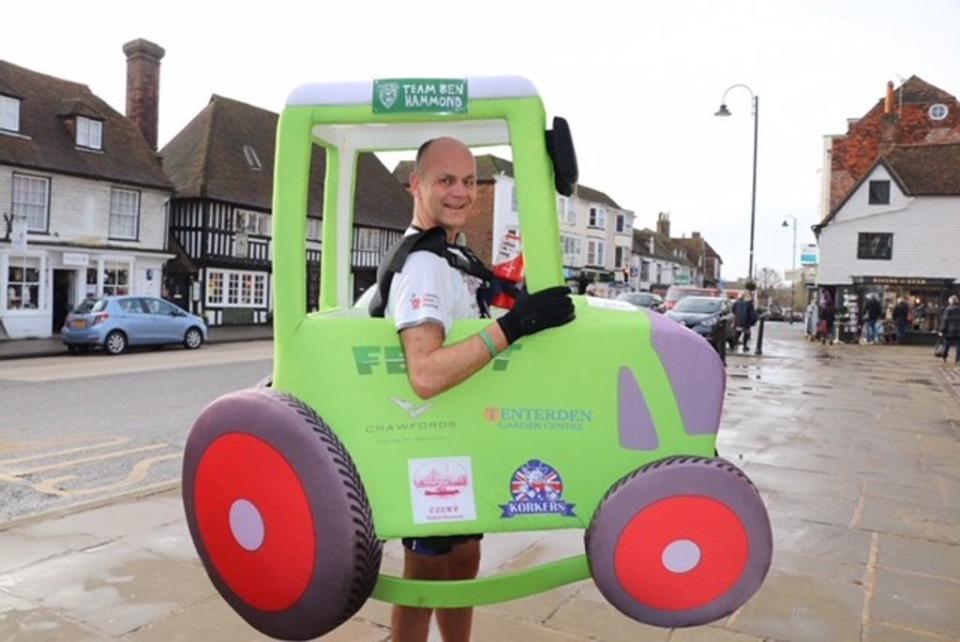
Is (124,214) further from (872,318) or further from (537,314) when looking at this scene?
(872,318)

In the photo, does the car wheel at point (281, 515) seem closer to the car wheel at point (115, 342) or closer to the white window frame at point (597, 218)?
A: the car wheel at point (115, 342)

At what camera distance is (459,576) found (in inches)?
103

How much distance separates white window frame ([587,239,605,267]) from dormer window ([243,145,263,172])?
32514mm

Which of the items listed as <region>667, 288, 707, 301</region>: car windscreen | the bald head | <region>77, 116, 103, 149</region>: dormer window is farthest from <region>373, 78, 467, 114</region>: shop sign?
<region>667, 288, 707, 301</region>: car windscreen

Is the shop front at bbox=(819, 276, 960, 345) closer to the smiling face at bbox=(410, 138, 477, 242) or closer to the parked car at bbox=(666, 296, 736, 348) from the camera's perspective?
the parked car at bbox=(666, 296, 736, 348)

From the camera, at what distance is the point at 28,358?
60.7 ft

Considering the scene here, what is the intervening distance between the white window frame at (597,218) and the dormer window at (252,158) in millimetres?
32544

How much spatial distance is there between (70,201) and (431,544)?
2670 cm

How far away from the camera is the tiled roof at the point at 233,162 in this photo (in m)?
31.2

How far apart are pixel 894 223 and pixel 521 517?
38.0m

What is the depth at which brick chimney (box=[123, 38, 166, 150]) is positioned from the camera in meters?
29.9

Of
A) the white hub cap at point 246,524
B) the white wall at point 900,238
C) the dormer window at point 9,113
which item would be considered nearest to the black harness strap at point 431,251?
the white hub cap at point 246,524

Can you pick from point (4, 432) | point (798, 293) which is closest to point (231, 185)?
point (4, 432)

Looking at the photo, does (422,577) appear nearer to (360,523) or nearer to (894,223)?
(360,523)
